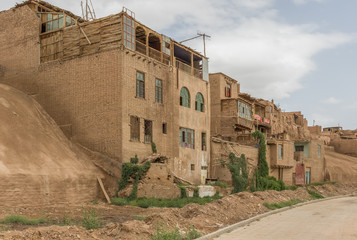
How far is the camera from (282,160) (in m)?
42.0

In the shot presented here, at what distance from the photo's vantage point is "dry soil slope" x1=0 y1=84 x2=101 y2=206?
762 inches

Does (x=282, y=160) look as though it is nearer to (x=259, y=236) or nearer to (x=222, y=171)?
(x=222, y=171)

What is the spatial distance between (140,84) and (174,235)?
1675 cm

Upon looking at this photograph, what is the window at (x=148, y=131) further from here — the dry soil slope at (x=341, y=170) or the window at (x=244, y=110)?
the dry soil slope at (x=341, y=170)

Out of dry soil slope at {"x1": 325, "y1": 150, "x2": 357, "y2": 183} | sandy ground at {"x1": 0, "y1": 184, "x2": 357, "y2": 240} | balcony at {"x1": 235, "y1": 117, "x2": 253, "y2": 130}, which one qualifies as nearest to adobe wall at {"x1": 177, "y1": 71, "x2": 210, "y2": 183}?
sandy ground at {"x1": 0, "y1": 184, "x2": 357, "y2": 240}

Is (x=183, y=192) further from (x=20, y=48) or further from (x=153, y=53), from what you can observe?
(x=20, y=48)

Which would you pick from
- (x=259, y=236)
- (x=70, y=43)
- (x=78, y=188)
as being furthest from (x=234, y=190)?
(x=259, y=236)

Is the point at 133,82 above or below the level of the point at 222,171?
above

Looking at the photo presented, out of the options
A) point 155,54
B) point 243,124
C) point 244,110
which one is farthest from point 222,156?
point 244,110

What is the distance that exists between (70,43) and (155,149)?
29.6 ft

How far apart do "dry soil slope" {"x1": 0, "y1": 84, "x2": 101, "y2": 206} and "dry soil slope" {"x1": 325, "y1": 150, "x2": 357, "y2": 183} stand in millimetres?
36610

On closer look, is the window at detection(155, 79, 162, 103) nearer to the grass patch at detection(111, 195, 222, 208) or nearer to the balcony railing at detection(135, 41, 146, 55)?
the balcony railing at detection(135, 41, 146, 55)

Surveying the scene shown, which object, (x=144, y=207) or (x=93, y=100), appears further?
(x=93, y=100)

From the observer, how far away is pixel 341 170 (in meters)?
53.6
